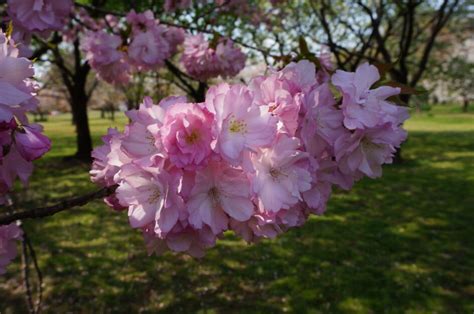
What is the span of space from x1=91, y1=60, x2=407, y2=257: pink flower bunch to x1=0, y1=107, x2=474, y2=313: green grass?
368cm

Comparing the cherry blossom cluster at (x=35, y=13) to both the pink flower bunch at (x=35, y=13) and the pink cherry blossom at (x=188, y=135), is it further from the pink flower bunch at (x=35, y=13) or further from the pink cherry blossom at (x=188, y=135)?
the pink cherry blossom at (x=188, y=135)

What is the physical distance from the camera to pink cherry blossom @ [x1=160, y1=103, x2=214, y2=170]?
3.21 ft

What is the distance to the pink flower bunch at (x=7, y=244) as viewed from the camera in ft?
5.56

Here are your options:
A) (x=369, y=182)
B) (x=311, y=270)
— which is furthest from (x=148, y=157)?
(x=369, y=182)

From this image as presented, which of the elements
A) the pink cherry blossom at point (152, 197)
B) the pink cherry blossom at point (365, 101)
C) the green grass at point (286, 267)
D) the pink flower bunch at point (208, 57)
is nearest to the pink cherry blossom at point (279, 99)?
the pink cherry blossom at point (365, 101)

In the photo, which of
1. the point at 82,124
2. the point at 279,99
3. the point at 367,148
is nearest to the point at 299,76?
the point at 279,99

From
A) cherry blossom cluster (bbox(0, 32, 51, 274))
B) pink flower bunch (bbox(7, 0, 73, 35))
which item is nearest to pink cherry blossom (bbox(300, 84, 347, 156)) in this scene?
cherry blossom cluster (bbox(0, 32, 51, 274))

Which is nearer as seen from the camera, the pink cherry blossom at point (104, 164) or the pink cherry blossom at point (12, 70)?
the pink cherry blossom at point (12, 70)

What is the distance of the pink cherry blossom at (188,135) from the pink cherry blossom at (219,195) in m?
0.05

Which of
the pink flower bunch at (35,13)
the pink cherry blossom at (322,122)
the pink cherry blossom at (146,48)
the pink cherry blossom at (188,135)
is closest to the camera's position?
the pink cherry blossom at (188,135)

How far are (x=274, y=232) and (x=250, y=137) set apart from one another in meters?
0.27

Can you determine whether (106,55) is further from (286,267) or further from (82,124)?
(82,124)

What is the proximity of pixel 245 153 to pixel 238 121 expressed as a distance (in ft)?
0.25

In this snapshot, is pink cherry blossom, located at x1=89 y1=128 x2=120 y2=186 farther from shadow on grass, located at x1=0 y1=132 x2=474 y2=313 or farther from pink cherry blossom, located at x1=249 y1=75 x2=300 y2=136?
shadow on grass, located at x1=0 y1=132 x2=474 y2=313
